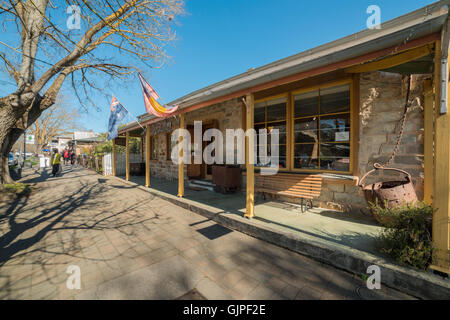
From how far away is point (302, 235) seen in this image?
2.75m

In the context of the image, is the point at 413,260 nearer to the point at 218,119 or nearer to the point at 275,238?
the point at 275,238

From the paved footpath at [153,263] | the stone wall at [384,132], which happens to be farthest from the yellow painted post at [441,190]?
the stone wall at [384,132]

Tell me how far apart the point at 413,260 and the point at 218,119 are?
5525 mm

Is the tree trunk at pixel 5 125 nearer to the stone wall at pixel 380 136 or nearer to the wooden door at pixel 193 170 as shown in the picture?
the wooden door at pixel 193 170

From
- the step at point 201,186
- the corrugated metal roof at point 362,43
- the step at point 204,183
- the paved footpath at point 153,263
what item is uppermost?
the corrugated metal roof at point 362,43

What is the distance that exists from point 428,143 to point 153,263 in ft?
14.5

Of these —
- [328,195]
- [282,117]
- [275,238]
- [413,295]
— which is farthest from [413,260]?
[282,117]

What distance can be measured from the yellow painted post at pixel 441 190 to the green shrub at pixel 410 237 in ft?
0.24

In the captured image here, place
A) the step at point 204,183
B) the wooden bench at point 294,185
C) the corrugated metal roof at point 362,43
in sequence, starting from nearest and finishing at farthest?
the corrugated metal roof at point 362,43 < the wooden bench at point 294,185 < the step at point 204,183

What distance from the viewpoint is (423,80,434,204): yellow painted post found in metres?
2.94

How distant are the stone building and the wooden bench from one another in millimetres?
32

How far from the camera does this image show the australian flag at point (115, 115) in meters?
6.56

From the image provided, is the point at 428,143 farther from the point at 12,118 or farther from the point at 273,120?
the point at 12,118
